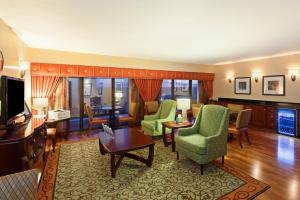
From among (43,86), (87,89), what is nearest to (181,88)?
(87,89)

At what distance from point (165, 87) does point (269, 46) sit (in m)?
3.72

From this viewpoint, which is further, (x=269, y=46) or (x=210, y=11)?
(x=269, y=46)

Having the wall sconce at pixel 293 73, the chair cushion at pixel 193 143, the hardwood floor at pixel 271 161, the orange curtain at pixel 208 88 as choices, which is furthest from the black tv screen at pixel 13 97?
the wall sconce at pixel 293 73

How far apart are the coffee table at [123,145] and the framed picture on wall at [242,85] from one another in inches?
207

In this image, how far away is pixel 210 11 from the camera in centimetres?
252

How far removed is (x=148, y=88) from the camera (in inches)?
252

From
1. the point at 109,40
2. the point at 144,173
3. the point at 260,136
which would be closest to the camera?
the point at 144,173

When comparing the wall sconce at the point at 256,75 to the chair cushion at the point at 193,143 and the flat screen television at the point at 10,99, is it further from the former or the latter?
the flat screen television at the point at 10,99

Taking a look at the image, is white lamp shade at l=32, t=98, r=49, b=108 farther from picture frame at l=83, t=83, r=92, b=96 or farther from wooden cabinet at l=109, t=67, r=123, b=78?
wooden cabinet at l=109, t=67, r=123, b=78

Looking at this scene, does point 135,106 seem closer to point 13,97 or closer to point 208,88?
point 208,88

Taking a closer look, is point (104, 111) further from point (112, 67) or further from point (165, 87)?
point (165, 87)

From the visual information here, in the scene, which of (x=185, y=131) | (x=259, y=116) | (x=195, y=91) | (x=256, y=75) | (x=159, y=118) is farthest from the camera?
(x=195, y=91)

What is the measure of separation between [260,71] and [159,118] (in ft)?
14.0

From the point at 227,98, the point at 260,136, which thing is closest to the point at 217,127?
the point at 260,136
